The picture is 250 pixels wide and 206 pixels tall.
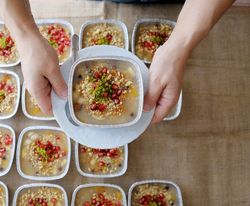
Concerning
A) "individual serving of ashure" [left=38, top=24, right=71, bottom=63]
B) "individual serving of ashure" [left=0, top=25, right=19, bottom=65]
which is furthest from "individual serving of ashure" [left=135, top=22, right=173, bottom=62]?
"individual serving of ashure" [left=0, top=25, right=19, bottom=65]

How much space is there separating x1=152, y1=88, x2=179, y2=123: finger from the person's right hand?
0.29 metres

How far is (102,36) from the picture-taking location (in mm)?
1541

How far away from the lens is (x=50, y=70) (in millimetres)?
1114

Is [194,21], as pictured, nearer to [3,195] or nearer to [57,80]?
[57,80]

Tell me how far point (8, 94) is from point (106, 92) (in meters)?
0.57

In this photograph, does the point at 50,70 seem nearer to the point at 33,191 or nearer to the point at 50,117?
the point at 50,117

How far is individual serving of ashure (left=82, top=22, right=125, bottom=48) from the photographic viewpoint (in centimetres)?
153

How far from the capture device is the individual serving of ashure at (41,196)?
1418mm

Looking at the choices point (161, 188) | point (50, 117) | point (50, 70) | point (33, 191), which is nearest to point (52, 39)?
point (50, 117)

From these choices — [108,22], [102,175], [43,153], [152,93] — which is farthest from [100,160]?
[108,22]

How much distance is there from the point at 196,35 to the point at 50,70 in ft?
1.42

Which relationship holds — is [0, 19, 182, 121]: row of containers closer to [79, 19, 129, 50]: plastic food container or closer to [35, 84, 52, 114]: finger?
[79, 19, 129, 50]: plastic food container

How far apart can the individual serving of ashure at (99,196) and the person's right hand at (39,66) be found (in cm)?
46

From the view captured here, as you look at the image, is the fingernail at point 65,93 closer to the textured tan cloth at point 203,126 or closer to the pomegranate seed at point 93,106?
the pomegranate seed at point 93,106
